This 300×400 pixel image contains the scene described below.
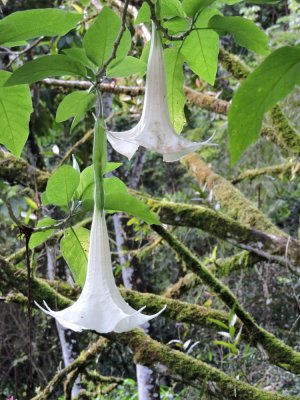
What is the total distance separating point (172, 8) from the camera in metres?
0.38

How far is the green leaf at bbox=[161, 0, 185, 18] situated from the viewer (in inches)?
14.8

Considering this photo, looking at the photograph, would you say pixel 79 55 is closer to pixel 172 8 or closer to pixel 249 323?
pixel 172 8

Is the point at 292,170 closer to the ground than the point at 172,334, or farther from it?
farther from it

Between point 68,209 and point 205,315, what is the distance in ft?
3.01

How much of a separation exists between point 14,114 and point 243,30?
0.54 ft

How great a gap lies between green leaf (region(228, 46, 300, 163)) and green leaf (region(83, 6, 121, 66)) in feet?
0.35

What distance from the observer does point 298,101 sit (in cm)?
220

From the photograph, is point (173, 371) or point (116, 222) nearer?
point (173, 371)

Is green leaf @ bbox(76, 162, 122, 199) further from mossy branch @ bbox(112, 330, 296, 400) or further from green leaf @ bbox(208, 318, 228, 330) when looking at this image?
green leaf @ bbox(208, 318, 228, 330)

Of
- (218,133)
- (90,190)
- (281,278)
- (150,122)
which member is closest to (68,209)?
(90,190)

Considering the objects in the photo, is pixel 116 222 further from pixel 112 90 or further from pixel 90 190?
pixel 90 190

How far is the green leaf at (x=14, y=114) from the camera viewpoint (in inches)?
15.5

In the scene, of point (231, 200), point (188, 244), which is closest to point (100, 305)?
point (231, 200)

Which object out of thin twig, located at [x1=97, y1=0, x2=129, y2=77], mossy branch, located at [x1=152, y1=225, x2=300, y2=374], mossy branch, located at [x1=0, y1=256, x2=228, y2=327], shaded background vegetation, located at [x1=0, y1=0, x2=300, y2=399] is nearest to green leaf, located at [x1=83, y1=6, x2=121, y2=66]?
thin twig, located at [x1=97, y1=0, x2=129, y2=77]
